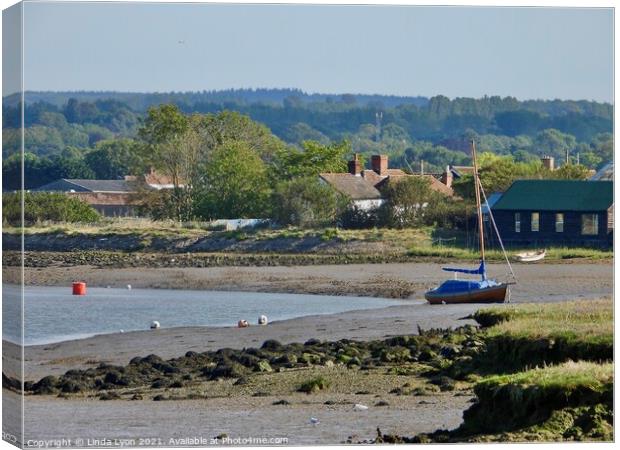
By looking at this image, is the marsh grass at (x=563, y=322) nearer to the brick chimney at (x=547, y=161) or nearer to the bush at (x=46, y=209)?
the brick chimney at (x=547, y=161)

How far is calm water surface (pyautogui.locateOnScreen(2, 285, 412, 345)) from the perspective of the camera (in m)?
25.9

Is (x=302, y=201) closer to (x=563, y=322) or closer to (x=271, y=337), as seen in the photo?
(x=271, y=337)

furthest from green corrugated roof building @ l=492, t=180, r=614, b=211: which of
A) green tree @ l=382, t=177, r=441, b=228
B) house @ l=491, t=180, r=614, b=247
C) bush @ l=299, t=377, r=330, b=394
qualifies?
bush @ l=299, t=377, r=330, b=394

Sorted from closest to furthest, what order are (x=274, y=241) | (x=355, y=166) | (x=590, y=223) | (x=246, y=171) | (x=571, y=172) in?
(x=590, y=223) → (x=571, y=172) → (x=246, y=171) → (x=355, y=166) → (x=274, y=241)

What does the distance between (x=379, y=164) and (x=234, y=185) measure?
2.47m

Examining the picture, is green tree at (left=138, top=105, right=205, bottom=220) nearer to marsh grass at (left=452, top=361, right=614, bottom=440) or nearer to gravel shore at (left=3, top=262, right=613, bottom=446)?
gravel shore at (left=3, top=262, right=613, bottom=446)

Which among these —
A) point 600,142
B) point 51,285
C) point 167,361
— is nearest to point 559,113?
point 600,142

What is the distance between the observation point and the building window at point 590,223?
23.2 metres

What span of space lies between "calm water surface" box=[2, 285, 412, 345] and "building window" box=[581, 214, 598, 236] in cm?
727

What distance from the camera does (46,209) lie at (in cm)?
2288

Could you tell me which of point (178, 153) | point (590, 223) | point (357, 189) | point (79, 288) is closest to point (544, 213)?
point (590, 223)

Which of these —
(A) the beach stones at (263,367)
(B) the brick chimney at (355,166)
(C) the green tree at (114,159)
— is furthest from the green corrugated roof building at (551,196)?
(C) the green tree at (114,159)

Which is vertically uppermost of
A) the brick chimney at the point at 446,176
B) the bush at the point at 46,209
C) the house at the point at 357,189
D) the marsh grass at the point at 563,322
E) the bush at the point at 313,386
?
the brick chimney at the point at 446,176

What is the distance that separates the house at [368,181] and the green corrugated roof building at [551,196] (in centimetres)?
122
